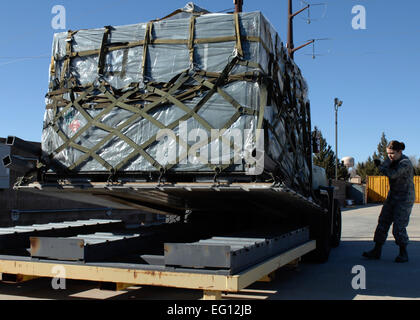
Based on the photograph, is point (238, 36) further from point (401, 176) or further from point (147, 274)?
point (401, 176)

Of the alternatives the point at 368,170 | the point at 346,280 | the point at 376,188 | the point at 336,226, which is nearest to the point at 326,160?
the point at 376,188

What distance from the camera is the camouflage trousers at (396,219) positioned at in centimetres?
825

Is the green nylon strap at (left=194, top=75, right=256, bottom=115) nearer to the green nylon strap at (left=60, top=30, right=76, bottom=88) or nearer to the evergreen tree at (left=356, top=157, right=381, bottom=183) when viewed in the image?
the green nylon strap at (left=60, top=30, right=76, bottom=88)

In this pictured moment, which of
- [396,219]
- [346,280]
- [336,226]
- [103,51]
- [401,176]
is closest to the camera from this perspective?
[103,51]

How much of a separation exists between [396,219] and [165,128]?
5.15 metres

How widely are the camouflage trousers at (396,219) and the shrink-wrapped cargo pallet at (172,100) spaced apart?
3278 millimetres

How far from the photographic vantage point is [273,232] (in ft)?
20.0

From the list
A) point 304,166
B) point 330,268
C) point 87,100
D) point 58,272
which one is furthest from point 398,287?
point 87,100

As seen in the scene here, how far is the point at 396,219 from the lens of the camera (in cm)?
835

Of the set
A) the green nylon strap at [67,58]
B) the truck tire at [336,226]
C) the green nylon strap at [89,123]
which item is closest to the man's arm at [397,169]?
the truck tire at [336,226]

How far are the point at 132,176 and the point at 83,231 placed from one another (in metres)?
1.70

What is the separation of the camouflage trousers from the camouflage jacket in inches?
5.6

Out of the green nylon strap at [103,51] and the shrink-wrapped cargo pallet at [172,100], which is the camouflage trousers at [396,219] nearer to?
the shrink-wrapped cargo pallet at [172,100]

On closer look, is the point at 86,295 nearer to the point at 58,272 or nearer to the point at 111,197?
the point at 58,272
